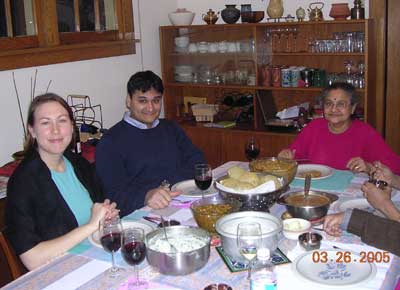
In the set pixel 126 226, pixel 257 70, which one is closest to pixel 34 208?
pixel 126 226

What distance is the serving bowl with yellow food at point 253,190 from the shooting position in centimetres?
188

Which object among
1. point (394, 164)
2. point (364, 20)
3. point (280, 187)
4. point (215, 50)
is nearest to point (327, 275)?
point (280, 187)

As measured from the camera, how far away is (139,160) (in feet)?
8.77

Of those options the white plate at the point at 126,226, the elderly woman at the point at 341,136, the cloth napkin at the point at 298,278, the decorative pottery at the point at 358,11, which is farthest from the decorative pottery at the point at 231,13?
the cloth napkin at the point at 298,278

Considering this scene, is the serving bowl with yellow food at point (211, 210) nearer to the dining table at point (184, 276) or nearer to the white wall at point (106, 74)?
the dining table at point (184, 276)

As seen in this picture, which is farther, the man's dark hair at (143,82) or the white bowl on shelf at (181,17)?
the white bowl on shelf at (181,17)

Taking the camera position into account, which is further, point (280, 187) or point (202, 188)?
point (202, 188)

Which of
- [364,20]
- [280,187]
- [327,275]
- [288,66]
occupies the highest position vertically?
[364,20]

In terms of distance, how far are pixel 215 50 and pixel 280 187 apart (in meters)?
2.73

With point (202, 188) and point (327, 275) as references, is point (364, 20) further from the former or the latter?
point (327, 275)

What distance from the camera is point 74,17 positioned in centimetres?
379

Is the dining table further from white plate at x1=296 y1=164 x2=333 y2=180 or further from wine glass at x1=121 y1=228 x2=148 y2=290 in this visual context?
white plate at x1=296 y1=164 x2=333 y2=180

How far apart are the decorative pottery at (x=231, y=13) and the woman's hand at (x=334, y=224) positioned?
280cm

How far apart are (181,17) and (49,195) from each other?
9.43ft
